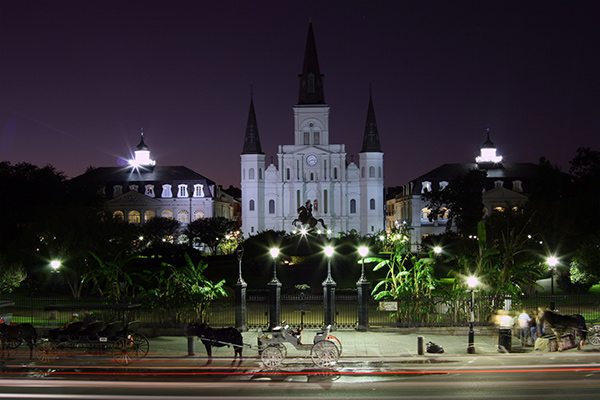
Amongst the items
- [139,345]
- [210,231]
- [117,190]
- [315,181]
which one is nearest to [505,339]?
[139,345]

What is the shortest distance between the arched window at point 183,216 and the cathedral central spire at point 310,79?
75.2 ft

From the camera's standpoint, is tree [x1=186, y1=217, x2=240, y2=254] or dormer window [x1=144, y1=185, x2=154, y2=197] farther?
dormer window [x1=144, y1=185, x2=154, y2=197]

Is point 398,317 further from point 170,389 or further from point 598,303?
point 170,389

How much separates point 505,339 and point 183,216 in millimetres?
89764

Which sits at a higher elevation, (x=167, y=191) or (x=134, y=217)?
(x=167, y=191)

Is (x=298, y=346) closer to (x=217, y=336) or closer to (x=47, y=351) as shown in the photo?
(x=217, y=336)


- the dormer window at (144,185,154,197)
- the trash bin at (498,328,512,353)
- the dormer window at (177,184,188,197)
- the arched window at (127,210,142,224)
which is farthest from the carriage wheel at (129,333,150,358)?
the dormer window at (144,185,154,197)

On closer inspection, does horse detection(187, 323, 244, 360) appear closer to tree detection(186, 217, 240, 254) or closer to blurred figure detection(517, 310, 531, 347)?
blurred figure detection(517, 310, 531, 347)

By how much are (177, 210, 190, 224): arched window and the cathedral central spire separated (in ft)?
75.2

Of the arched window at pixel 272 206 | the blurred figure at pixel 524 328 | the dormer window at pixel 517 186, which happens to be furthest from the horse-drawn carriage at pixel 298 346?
the dormer window at pixel 517 186

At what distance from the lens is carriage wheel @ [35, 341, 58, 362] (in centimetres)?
2210

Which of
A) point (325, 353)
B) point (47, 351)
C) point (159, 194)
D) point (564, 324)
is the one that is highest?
point (159, 194)

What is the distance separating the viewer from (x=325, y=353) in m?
19.8

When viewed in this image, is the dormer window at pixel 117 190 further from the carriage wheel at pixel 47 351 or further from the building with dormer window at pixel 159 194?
the carriage wheel at pixel 47 351
